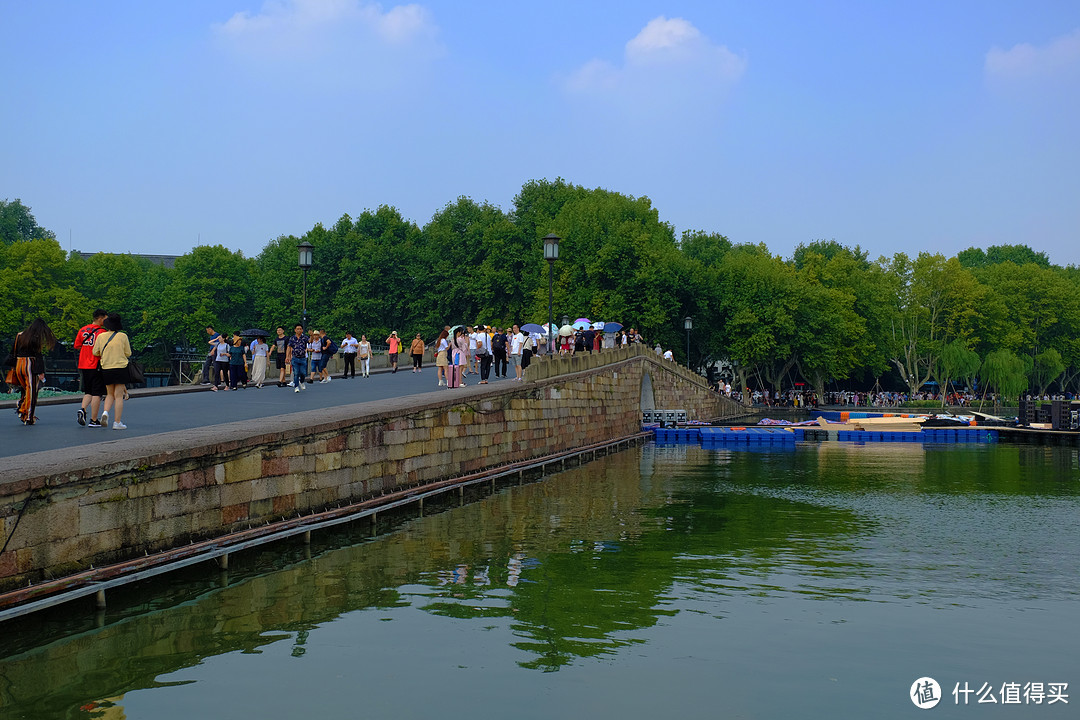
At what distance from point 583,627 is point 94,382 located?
28.1 ft

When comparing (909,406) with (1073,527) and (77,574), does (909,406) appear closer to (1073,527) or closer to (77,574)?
(1073,527)

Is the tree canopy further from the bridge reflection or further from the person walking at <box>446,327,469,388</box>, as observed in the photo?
the bridge reflection

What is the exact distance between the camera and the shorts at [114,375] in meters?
14.4

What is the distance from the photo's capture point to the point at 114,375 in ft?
47.3

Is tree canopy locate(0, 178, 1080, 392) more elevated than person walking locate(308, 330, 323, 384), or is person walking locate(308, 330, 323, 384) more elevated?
tree canopy locate(0, 178, 1080, 392)

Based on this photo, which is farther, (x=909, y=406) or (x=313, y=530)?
(x=909, y=406)

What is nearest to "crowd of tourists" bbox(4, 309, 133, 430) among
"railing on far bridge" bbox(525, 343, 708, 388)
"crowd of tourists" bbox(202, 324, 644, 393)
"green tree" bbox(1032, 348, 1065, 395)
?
"crowd of tourists" bbox(202, 324, 644, 393)

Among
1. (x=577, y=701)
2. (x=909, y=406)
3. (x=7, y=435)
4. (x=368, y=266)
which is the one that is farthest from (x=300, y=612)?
(x=909, y=406)

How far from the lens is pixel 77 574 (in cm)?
996

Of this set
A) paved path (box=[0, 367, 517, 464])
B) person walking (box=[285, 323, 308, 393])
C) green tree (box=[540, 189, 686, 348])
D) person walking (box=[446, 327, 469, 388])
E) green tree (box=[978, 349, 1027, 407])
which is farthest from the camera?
green tree (box=[978, 349, 1027, 407])

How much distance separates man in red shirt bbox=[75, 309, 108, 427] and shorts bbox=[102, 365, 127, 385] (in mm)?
107

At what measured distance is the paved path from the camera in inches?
531

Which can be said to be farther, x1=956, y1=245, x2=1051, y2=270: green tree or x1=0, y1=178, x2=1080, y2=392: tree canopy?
x1=956, y1=245, x2=1051, y2=270: green tree

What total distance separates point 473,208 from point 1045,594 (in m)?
61.4
